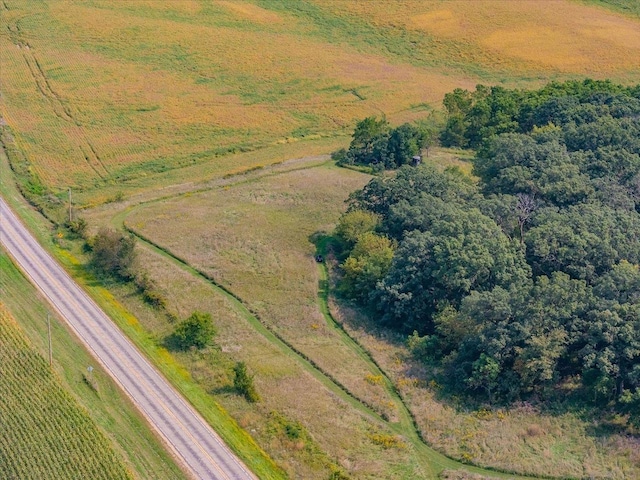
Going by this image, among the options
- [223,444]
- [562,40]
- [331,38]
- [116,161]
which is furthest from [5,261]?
[562,40]

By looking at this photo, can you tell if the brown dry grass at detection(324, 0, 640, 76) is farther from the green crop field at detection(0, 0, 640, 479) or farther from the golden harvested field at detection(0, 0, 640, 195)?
the green crop field at detection(0, 0, 640, 479)

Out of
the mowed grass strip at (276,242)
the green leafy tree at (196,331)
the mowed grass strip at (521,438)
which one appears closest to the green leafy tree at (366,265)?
the mowed grass strip at (276,242)

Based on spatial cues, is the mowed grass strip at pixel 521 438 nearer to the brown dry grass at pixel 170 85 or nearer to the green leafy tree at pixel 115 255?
the green leafy tree at pixel 115 255

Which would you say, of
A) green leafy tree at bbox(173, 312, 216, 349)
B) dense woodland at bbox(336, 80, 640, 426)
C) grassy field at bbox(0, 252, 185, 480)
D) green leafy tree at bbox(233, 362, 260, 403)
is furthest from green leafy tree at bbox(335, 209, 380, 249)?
grassy field at bbox(0, 252, 185, 480)

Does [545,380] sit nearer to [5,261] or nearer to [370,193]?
[370,193]

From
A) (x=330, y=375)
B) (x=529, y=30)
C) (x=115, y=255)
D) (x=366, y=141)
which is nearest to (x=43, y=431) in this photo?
(x=330, y=375)

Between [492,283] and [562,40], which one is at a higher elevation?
[562,40]
